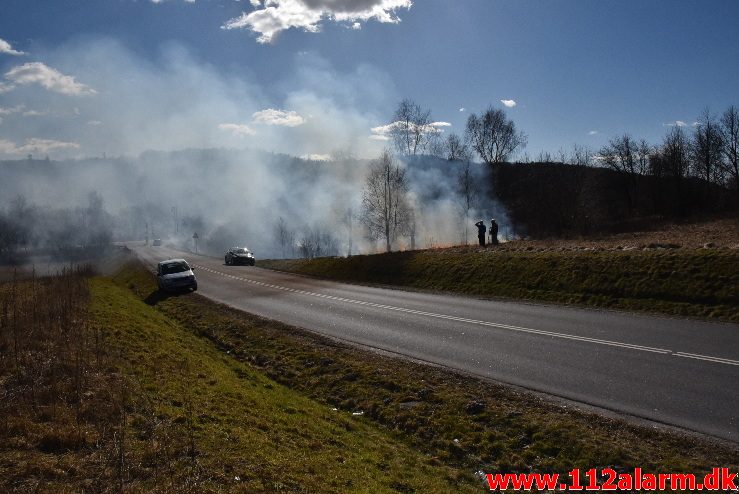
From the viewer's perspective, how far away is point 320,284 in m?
25.8

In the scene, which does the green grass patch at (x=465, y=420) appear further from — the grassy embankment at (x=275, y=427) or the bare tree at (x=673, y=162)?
the bare tree at (x=673, y=162)

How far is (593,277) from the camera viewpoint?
17.4 m

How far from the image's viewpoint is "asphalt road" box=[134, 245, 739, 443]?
753 centimetres

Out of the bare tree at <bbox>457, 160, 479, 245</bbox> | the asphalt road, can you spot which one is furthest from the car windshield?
the bare tree at <bbox>457, 160, 479, 245</bbox>

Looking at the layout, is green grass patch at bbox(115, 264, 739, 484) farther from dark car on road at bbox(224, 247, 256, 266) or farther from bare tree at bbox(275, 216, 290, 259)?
bare tree at bbox(275, 216, 290, 259)

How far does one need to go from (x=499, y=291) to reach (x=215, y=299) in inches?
472

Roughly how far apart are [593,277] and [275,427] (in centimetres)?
1395

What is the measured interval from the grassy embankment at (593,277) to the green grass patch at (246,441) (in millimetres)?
10704

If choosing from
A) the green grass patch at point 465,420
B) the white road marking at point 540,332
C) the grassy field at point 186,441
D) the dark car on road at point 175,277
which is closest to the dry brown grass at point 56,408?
the grassy field at point 186,441

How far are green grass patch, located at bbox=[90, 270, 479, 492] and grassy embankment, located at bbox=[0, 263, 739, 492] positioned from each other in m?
0.02

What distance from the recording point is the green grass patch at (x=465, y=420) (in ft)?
19.5

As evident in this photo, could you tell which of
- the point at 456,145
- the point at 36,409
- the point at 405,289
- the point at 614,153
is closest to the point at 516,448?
the point at 36,409

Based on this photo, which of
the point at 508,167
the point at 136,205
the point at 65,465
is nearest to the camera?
the point at 65,465

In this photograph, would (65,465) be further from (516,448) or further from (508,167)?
(508,167)
